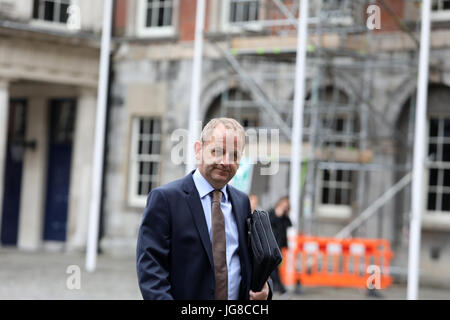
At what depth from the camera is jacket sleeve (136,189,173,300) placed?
11.6 ft

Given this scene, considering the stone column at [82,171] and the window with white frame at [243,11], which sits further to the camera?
the stone column at [82,171]

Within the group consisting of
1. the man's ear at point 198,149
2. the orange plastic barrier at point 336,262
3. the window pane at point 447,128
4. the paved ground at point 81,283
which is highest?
the window pane at point 447,128

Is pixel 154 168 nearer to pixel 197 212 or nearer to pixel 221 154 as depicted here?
pixel 197 212

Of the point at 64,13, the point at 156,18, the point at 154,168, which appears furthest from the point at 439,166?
the point at 64,13

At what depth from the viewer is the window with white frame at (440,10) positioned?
50.1 feet

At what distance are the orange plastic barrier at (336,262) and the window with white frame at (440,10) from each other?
437cm

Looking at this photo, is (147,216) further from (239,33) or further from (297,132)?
(239,33)

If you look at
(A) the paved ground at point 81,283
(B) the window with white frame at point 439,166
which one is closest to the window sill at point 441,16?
(B) the window with white frame at point 439,166

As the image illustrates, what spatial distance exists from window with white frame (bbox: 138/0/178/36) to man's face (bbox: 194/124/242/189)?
15.2 m

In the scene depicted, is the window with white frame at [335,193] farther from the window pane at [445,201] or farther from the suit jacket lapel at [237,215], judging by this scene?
the suit jacket lapel at [237,215]

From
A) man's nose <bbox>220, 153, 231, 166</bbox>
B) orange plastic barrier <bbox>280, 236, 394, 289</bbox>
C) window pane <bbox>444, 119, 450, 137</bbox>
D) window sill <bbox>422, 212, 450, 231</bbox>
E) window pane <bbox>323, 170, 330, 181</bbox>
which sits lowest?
orange plastic barrier <bbox>280, 236, 394, 289</bbox>

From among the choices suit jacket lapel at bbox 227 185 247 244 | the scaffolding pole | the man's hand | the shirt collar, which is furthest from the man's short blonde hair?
the scaffolding pole

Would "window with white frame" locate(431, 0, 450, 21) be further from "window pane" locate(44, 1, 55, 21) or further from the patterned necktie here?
the patterned necktie
